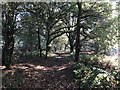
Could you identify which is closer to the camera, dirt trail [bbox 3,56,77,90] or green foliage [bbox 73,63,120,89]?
green foliage [bbox 73,63,120,89]

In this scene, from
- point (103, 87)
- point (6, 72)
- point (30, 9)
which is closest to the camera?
point (103, 87)

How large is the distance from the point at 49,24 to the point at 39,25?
1186 millimetres

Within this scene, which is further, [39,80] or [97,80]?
[39,80]

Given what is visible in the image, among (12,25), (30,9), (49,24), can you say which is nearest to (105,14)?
(49,24)

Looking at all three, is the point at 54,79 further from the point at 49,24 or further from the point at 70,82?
the point at 49,24

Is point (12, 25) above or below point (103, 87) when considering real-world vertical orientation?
above

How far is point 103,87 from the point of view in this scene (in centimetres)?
1212

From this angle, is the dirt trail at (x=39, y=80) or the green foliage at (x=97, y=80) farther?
the dirt trail at (x=39, y=80)

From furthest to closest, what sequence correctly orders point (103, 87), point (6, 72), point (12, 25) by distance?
point (12, 25) → point (6, 72) → point (103, 87)

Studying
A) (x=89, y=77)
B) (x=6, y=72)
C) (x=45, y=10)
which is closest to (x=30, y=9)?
(x=45, y=10)

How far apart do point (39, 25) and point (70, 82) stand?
14.4m

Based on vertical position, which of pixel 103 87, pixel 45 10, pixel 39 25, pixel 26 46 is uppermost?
pixel 45 10

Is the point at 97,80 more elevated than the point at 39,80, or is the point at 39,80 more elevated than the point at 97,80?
the point at 97,80

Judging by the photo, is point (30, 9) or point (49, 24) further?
point (49, 24)
